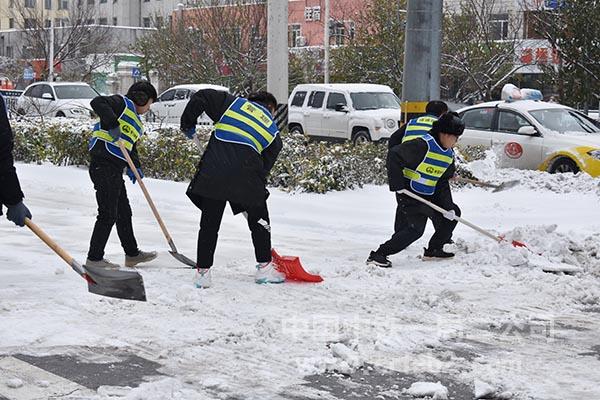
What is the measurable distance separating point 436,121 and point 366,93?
13.5 meters

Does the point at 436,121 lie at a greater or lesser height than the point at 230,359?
greater

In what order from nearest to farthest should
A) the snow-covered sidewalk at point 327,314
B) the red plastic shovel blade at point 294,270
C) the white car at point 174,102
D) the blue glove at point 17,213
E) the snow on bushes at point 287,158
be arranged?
the snow-covered sidewalk at point 327,314 → the blue glove at point 17,213 → the red plastic shovel blade at point 294,270 → the snow on bushes at point 287,158 → the white car at point 174,102

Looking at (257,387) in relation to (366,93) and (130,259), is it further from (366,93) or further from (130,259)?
(366,93)

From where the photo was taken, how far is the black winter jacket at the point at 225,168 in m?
7.25

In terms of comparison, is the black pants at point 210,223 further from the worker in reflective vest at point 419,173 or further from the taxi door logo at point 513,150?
the taxi door logo at point 513,150

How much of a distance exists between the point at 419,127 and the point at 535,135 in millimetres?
6383

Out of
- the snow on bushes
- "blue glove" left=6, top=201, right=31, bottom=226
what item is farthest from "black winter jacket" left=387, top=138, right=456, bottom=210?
the snow on bushes

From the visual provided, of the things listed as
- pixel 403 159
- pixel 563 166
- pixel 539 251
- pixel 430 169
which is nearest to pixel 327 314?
pixel 403 159

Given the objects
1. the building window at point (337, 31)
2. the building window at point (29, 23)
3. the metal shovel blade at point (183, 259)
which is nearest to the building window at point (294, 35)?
the building window at point (337, 31)

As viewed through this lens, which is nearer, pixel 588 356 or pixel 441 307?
pixel 588 356

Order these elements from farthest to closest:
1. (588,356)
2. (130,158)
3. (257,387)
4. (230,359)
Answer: (130,158), (588,356), (230,359), (257,387)

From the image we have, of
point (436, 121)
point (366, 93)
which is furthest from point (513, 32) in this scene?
point (436, 121)

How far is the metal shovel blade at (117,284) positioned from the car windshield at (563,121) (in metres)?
10.2

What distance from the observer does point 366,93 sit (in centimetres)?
2200
